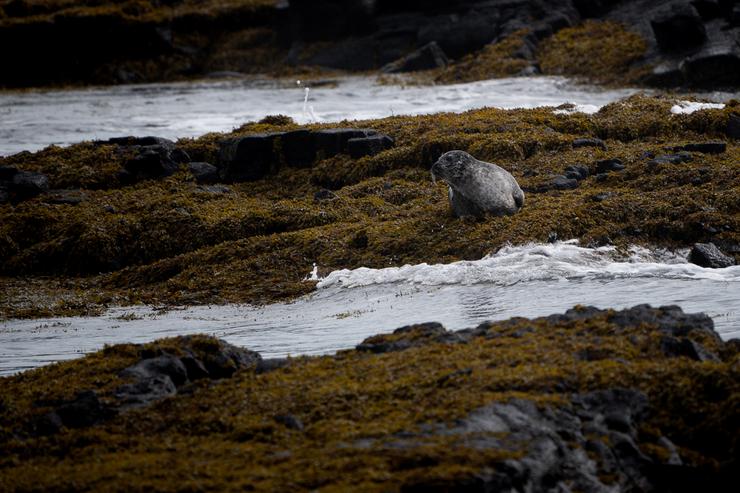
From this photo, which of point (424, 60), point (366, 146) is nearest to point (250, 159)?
point (366, 146)

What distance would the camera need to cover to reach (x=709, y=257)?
15.2 m

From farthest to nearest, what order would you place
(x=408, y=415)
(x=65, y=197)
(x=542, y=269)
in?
(x=65, y=197)
(x=542, y=269)
(x=408, y=415)

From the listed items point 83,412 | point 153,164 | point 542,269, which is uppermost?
point 153,164

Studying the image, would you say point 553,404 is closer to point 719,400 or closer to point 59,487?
point 719,400

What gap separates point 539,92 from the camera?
3419 cm

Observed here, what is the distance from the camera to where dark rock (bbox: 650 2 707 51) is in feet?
112

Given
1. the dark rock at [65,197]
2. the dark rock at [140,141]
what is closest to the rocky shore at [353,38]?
the dark rock at [140,141]

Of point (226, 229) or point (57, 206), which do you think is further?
point (57, 206)

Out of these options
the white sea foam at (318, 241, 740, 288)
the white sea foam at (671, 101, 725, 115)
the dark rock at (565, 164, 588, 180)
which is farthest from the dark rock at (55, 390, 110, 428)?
the white sea foam at (671, 101, 725, 115)

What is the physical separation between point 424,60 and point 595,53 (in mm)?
6759

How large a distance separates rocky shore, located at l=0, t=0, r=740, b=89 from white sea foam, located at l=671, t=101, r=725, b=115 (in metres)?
10.8

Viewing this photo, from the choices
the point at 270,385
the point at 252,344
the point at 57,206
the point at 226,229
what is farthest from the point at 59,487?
the point at 57,206

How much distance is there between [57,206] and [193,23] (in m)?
28.5

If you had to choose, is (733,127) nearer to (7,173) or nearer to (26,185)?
(26,185)
